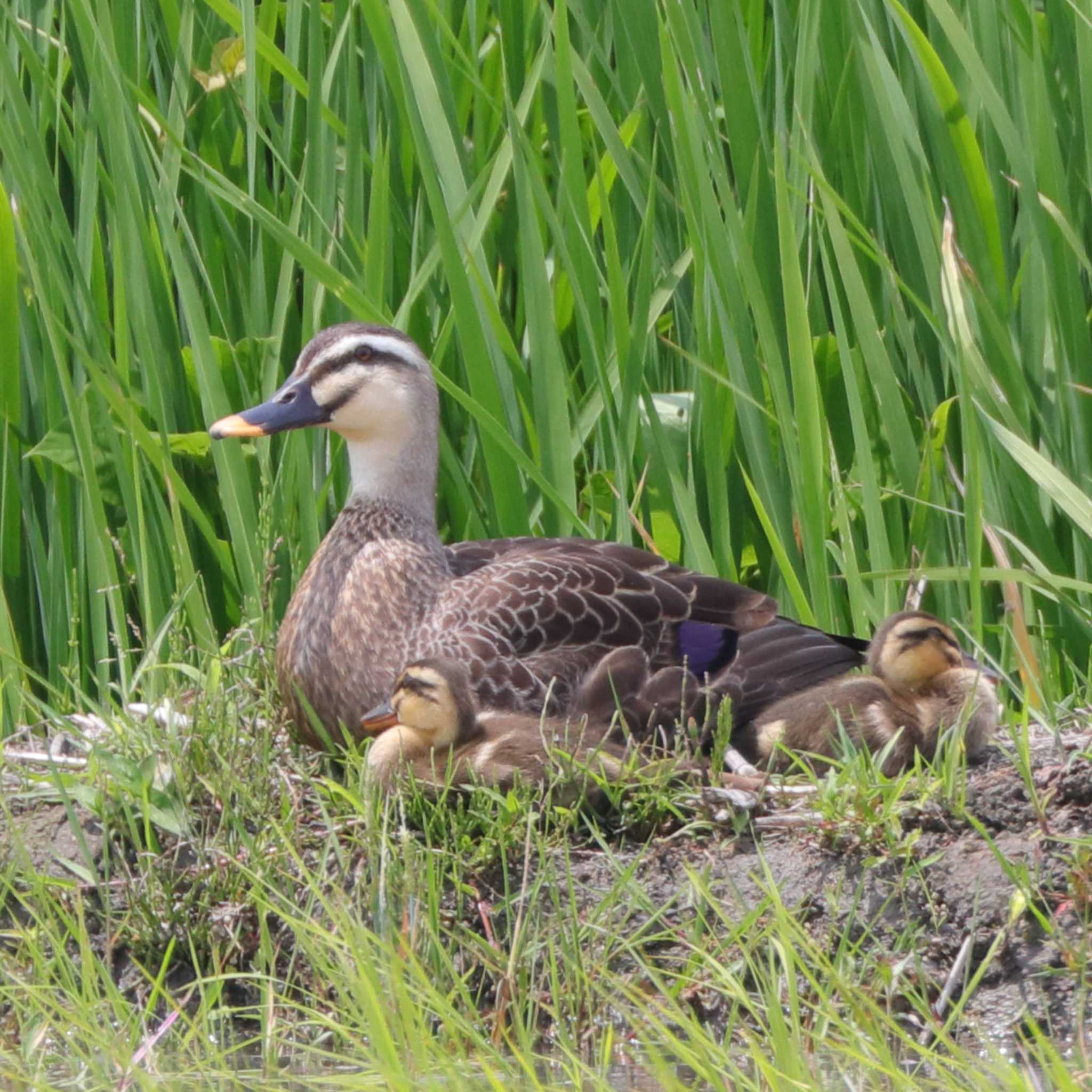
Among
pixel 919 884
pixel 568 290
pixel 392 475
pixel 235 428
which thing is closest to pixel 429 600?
pixel 392 475

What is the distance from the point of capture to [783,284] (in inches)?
182

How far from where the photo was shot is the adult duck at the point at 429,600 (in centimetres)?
436

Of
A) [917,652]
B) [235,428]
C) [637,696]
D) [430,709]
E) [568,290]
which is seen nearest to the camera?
[430,709]

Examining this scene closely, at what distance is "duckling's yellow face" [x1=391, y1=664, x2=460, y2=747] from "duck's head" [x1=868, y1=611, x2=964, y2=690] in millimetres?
1060

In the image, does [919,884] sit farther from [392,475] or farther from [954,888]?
[392,475]

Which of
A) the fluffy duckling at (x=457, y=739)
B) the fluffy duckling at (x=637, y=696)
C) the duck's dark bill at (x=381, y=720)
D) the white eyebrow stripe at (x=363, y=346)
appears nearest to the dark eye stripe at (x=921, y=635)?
the fluffy duckling at (x=637, y=696)

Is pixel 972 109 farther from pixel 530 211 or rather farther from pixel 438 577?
pixel 438 577

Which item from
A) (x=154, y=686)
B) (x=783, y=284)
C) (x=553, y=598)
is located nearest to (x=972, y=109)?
(x=783, y=284)

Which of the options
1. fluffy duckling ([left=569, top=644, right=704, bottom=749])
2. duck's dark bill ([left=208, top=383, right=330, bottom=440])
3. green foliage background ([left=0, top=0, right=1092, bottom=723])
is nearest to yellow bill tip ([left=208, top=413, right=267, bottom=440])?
duck's dark bill ([left=208, top=383, right=330, bottom=440])

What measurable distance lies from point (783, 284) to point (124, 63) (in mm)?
2034

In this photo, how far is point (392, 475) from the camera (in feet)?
15.8

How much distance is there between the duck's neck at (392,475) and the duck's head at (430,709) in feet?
2.71

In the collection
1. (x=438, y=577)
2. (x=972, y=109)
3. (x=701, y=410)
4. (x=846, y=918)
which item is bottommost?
(x=846, y=918)

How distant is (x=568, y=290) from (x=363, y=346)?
32.0 inches
